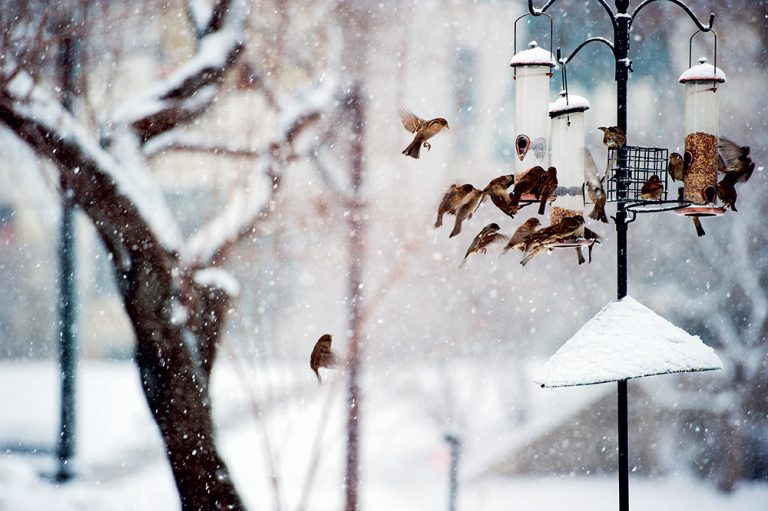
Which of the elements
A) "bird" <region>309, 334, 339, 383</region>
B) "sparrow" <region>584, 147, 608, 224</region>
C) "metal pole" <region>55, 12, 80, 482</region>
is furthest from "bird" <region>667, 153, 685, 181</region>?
"metal pole" <region>55, 12, 80, 482</region>

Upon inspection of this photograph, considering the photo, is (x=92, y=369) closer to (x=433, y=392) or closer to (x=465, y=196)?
(x=433, y=392)

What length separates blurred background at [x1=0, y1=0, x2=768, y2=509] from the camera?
312 centimetres

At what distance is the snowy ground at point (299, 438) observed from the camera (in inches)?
123

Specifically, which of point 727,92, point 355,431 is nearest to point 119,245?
point 355,431

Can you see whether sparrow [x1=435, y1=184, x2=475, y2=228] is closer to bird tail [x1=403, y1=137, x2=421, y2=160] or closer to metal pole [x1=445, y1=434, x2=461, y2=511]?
bird tail [x1=403, y1=137, x2=421, y2=160]

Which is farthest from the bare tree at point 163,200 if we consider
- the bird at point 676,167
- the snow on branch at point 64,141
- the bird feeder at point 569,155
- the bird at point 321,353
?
the bird at point 676,167

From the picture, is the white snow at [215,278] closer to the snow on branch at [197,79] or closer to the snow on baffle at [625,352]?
the snow on branch at [197,79]

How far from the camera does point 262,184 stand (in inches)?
125

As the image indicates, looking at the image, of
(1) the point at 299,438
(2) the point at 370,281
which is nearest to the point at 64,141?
(2) the point at 370,281

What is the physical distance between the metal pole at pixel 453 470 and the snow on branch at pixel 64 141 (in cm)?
136

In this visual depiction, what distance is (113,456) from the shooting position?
3133 millimetres

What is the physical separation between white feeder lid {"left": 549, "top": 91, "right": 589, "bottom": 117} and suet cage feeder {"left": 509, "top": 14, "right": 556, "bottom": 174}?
7 cm

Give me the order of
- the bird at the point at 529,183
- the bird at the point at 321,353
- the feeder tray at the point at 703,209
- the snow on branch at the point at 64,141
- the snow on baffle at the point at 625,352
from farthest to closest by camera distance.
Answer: the snow on branch at the point at 64,141, the bird at the point at 321,353, the feeder tray at the point at 703,209, the bird at the point at 529,183, the snow on baffle at the point at 625,352

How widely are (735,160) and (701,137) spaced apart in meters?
0.10
